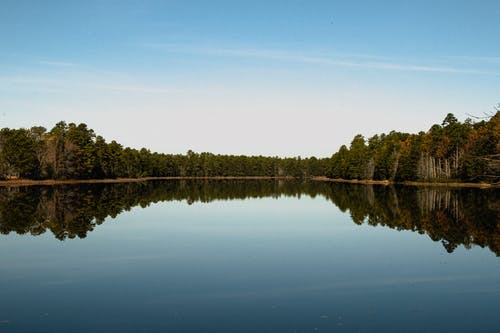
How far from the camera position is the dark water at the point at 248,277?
531 inches

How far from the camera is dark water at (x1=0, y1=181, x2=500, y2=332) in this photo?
1348cm

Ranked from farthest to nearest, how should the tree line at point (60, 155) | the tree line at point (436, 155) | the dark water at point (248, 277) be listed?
the tree line at point (60, 155), the tree line at point (436, 155), the dark water at point (248, 277)

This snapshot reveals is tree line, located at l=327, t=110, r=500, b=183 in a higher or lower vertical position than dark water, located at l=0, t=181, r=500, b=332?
higher

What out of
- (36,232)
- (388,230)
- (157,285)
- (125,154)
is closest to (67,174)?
(125,154)

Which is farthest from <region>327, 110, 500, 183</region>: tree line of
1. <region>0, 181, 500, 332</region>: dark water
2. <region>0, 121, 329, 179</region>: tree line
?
<region>0, 121, 329, 179</region>: tree line

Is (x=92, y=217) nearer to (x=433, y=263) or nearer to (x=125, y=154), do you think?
(x=433, y=263)

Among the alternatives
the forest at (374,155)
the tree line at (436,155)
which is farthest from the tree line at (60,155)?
the tree line at (436,155)

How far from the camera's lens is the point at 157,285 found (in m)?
17.5

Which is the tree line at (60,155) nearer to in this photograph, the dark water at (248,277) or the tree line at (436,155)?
the dark water at (248,277)

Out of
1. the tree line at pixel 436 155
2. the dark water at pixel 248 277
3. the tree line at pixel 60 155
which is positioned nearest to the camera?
the dark water at pixel 248 277

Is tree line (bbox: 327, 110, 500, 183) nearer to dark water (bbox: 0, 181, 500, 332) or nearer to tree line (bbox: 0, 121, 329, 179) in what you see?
dark water (bbox: 0, 181, 500, 332)

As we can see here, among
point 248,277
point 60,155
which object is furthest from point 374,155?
point 248,277

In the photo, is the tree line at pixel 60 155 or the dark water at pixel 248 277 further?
the tree line at pixel 60 155

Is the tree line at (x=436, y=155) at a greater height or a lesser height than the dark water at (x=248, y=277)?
greater
